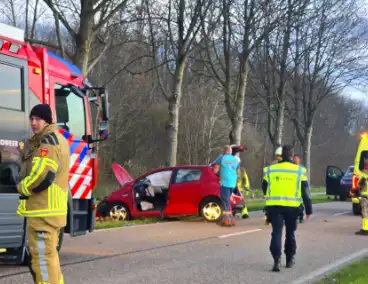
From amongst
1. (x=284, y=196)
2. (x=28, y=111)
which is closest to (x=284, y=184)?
(x=284, y=196)

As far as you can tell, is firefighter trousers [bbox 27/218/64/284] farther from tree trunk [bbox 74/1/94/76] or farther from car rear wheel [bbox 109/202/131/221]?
tree trunk [bbox 74/1/94/76]

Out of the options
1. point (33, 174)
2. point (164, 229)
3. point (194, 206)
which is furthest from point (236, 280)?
point (194, 206)

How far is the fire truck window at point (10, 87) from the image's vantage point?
26.0ft

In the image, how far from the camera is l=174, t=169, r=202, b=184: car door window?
16.3m

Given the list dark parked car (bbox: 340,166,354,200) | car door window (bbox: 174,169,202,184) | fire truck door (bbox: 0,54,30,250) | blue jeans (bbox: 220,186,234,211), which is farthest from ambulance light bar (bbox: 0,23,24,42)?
dark parked car (bbox: 340,166,354,200)

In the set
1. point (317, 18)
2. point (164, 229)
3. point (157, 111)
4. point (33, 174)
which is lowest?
point (164, 229)

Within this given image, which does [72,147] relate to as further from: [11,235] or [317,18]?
[317,18]

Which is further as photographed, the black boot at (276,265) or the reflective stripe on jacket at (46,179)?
the black boot at (276,265)

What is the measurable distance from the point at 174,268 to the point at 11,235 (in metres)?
2.51

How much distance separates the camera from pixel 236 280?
820cm

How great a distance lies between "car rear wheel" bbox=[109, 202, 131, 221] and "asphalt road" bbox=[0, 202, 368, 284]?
1414 millimetres

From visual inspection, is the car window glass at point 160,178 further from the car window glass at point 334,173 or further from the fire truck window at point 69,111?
the car window glass at point 334,173

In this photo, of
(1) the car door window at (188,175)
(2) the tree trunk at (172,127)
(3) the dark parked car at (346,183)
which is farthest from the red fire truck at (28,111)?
(3) the dark parked car at (346,183)

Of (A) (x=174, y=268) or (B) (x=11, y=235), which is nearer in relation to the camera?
(B) (x=11, y=235)
